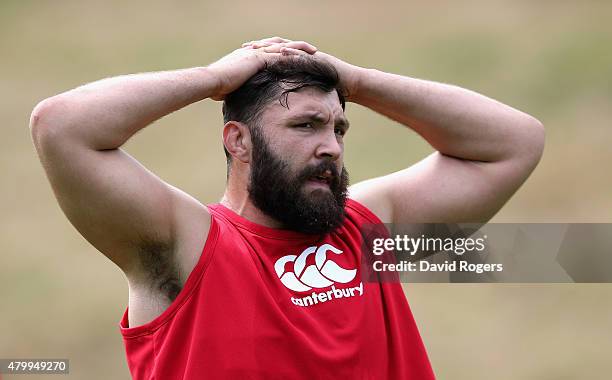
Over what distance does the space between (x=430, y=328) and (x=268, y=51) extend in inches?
188

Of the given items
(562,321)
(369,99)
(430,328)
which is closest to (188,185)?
(430,328)

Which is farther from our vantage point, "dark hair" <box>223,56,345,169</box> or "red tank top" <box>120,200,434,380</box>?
"dark hair" <box>223,56,345,169</box>

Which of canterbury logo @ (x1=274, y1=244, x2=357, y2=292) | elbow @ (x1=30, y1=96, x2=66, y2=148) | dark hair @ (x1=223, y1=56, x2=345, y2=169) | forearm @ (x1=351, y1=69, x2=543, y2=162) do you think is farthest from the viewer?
forearm @ (x1=351, y1=69, x2=543, y2=162)

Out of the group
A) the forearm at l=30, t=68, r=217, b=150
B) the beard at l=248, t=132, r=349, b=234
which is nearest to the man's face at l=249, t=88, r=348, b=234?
the beard at l=248, t=132, r=349, b=234

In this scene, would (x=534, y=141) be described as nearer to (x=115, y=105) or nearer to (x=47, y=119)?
(x=115, y=105)

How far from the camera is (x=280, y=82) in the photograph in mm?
3408

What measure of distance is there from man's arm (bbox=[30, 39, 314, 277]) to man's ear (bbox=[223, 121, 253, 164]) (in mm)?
273

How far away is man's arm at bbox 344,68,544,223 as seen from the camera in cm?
363

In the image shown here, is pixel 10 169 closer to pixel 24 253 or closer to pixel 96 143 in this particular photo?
pixel 24 253

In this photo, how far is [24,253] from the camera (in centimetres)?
940

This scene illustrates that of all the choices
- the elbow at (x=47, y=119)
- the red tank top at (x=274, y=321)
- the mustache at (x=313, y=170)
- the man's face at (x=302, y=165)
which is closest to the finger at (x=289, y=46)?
the man's face at (x=302, y=165)

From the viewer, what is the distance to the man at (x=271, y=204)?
3076mm

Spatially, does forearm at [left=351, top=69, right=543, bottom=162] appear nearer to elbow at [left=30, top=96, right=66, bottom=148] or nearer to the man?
the man

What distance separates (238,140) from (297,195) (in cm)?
29
